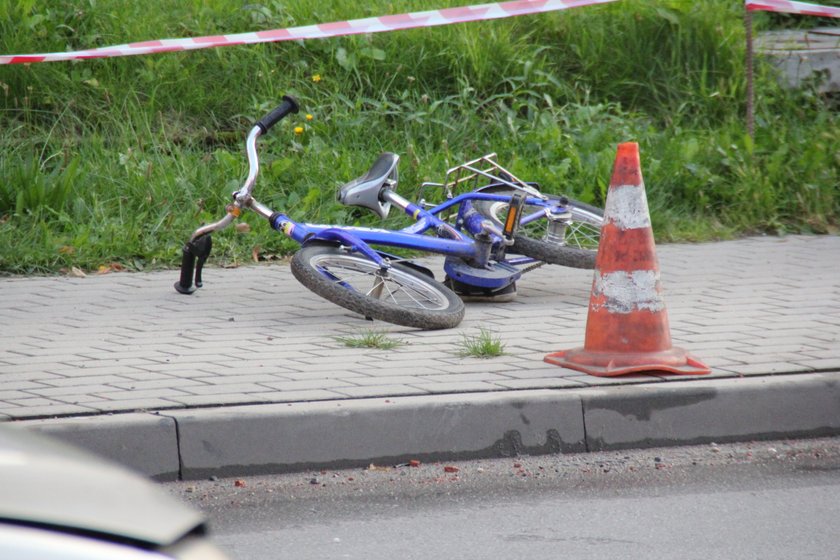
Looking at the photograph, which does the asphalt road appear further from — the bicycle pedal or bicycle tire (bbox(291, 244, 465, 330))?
the bicycle pedal

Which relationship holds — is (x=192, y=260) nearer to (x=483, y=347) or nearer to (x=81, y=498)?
(x=483, y=347)

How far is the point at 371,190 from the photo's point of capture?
6.40 metres

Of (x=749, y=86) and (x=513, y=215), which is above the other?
(x=749, y=86)

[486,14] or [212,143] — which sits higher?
[486,14]

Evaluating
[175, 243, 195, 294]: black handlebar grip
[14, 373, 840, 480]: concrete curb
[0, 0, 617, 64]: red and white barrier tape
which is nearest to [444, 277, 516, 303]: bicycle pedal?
[175, 243, 195, 294]: black handlebar grip

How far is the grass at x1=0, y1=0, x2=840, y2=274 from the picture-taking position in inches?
310

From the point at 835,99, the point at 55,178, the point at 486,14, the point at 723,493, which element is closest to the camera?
the point at 723,493

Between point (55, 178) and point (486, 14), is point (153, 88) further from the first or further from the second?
point (486, 14)

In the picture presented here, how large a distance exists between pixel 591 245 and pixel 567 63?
10.4 feet

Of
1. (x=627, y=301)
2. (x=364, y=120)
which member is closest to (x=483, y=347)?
(x=627, y=301)

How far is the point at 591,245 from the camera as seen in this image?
23.7ft

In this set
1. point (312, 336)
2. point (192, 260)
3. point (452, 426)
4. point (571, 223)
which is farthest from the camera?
point (571, 223)

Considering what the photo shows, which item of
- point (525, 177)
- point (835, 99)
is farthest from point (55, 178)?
point (835, 99)

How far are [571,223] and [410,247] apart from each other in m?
1.07
